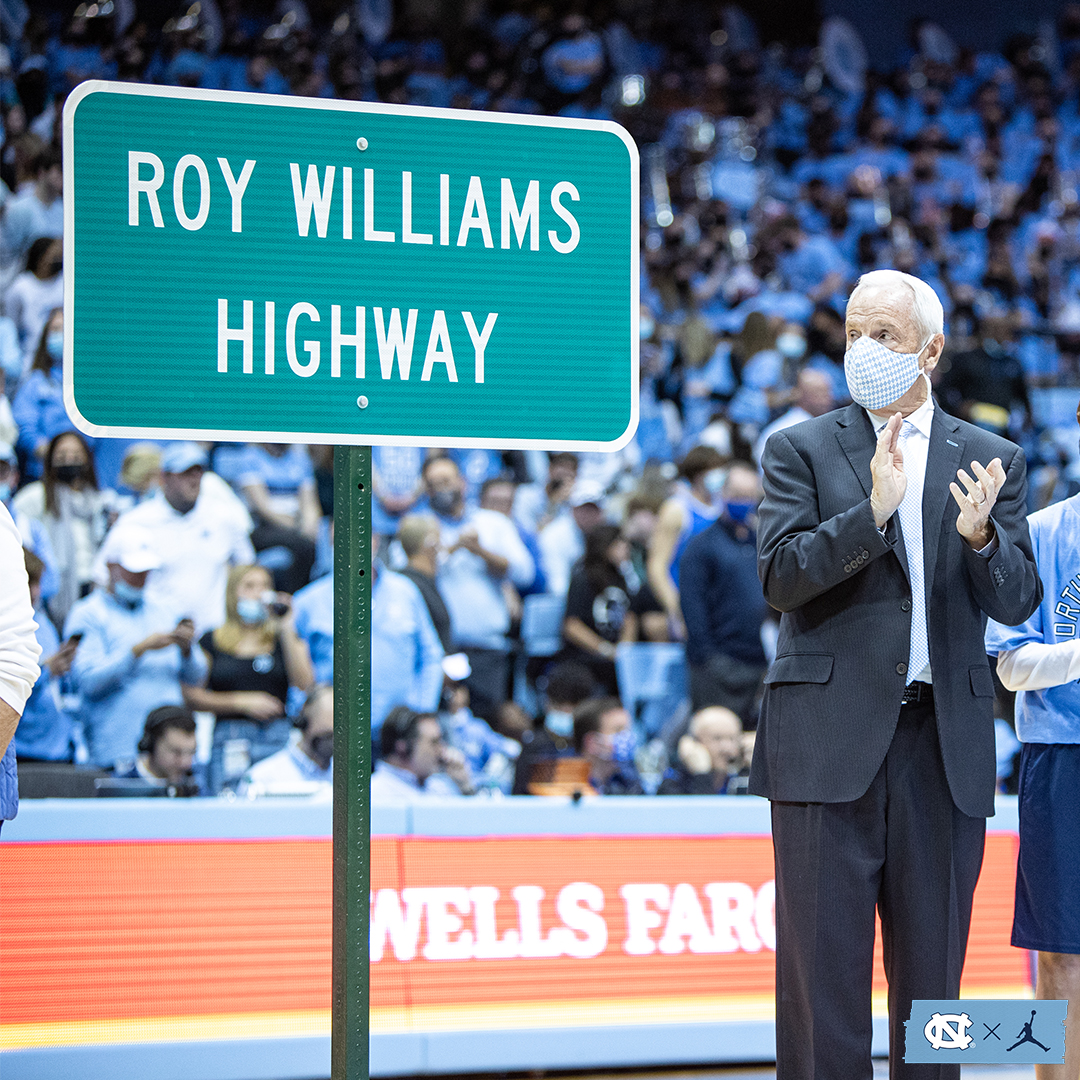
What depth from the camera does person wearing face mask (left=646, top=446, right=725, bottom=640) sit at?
24.0 feet

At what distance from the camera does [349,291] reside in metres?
2.10

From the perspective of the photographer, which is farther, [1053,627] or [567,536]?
[567,536]

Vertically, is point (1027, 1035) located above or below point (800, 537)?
below

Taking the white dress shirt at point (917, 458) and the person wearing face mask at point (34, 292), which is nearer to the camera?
the white dress shirt at point (917, 458)

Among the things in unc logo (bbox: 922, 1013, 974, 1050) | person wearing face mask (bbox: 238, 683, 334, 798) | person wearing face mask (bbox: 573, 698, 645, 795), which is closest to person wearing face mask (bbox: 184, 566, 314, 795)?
person wearing face mask (bbox: 238, 683, 334, 798)

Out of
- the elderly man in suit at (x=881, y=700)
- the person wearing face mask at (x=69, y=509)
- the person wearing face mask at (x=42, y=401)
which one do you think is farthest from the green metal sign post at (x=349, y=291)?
Result: the person wearing face mask at (x=42, y=401)

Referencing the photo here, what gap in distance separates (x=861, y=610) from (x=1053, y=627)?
0.72m

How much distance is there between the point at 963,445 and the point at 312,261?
4.52 feet

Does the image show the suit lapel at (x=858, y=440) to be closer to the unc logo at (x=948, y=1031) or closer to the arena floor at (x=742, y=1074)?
the unc logo at (x=948, y=1031)

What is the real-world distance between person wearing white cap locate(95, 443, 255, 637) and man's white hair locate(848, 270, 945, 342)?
3.93 m

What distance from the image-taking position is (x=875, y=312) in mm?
2744

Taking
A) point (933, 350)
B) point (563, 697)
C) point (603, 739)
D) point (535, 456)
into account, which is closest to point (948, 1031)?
point (933, 350)

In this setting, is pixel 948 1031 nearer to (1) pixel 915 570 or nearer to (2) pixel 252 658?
(1) pixel 915 570

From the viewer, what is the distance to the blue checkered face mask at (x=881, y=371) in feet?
8.92
